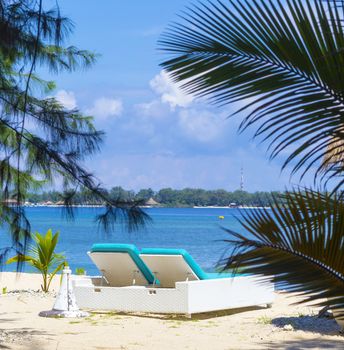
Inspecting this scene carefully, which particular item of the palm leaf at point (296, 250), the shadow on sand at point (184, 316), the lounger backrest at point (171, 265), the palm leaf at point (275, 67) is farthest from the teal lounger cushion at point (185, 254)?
the palm leaf at point (296, 250)

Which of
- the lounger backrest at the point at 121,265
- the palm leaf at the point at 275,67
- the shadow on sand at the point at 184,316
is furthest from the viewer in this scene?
the lounger backrest at the point at 121,265

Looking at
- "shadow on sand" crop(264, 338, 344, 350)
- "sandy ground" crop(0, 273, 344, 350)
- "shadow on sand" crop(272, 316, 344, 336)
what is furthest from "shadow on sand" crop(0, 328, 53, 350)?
"shadow on sand" crop(272, 316, 344, 336)

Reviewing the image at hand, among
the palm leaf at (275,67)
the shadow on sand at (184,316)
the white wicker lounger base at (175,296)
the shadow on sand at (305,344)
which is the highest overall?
the palm leaf at (275,67)

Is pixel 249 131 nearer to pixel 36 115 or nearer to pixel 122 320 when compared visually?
pixel 36 115

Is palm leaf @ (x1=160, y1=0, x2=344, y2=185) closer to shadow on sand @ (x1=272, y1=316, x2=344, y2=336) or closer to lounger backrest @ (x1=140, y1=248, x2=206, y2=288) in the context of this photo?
shadow on sand @ (x1=272, y1=316, x2=344, y2=336)

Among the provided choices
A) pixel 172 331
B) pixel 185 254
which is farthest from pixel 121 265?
pixel 172 331

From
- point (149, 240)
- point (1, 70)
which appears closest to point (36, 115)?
point (1, 70)

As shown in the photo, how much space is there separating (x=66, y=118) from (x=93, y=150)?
1.81ft

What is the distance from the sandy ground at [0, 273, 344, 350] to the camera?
279 inches

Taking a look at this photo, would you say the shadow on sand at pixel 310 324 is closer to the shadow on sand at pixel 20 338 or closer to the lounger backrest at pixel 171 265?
the lounger backrest at pixel 171 265

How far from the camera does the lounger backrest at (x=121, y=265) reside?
9375mm

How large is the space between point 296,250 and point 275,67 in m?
0.77

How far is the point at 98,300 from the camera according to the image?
9.58m

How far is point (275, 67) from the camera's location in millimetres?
3045
